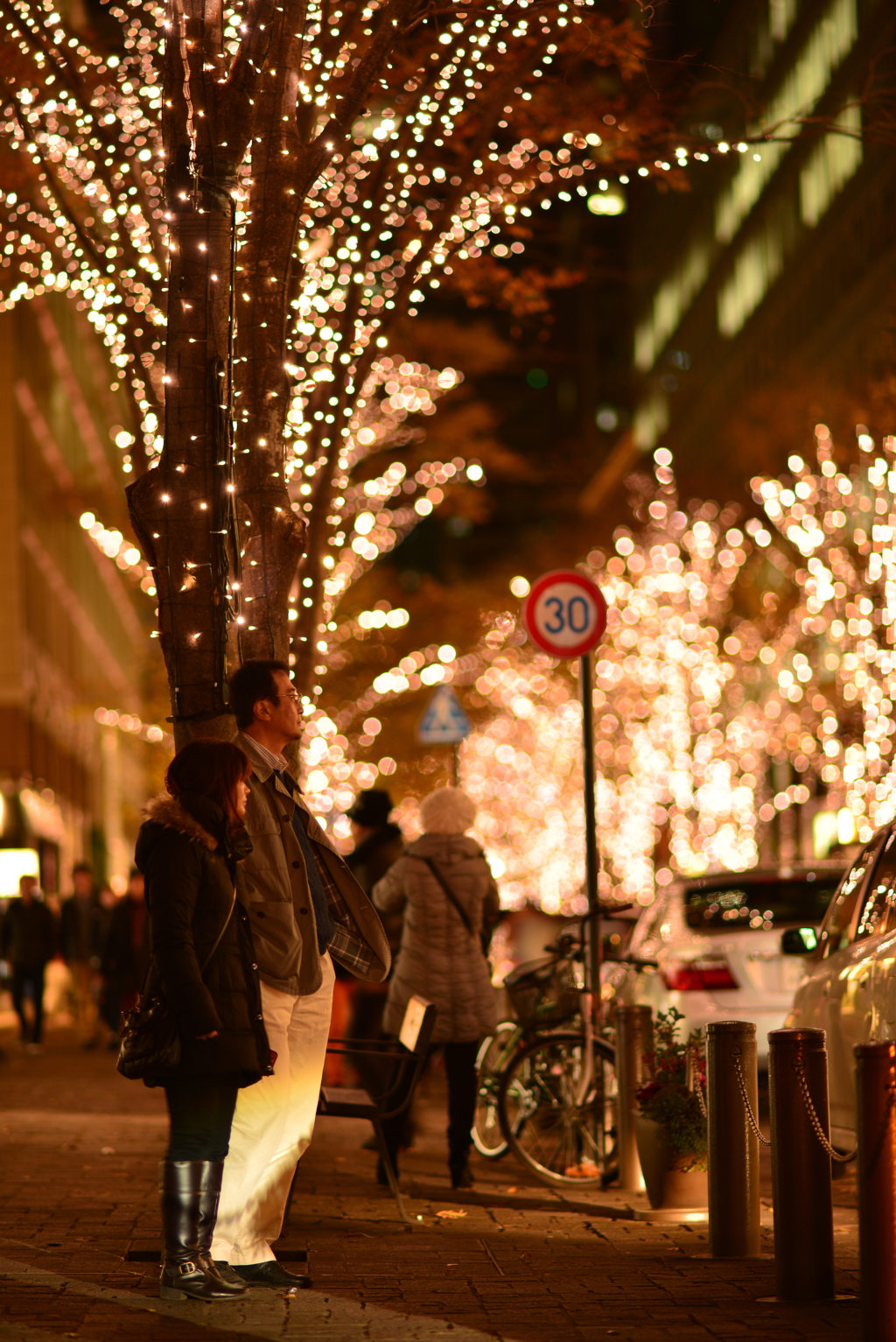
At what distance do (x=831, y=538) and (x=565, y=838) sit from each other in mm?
21495

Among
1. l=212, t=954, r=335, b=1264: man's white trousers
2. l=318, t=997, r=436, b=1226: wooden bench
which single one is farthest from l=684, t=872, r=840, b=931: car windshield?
l=212, t=954, r=335, b=1264: man's white trousers

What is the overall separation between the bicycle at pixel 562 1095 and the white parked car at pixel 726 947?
0.82 metres

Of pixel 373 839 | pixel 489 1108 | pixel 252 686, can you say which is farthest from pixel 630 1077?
pixel 252 686

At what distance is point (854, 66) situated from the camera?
162 ft

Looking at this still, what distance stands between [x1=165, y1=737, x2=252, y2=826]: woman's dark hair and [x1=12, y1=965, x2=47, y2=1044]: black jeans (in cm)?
1660

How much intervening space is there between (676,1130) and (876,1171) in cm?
315

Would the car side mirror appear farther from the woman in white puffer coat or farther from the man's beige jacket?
the man's beige jacket

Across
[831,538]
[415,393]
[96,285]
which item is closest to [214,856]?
[96,285]

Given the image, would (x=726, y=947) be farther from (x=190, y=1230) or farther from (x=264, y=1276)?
(x=190, y=1230)

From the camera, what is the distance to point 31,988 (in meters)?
22.9

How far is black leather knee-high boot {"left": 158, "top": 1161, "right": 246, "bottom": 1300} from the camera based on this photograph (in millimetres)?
6496

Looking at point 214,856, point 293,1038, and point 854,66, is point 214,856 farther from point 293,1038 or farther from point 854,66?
point 854,66

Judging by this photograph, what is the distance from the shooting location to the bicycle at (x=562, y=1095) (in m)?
10.5

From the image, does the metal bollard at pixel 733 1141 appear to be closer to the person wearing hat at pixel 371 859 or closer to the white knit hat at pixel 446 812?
the white knit hat at pixel 446 812
